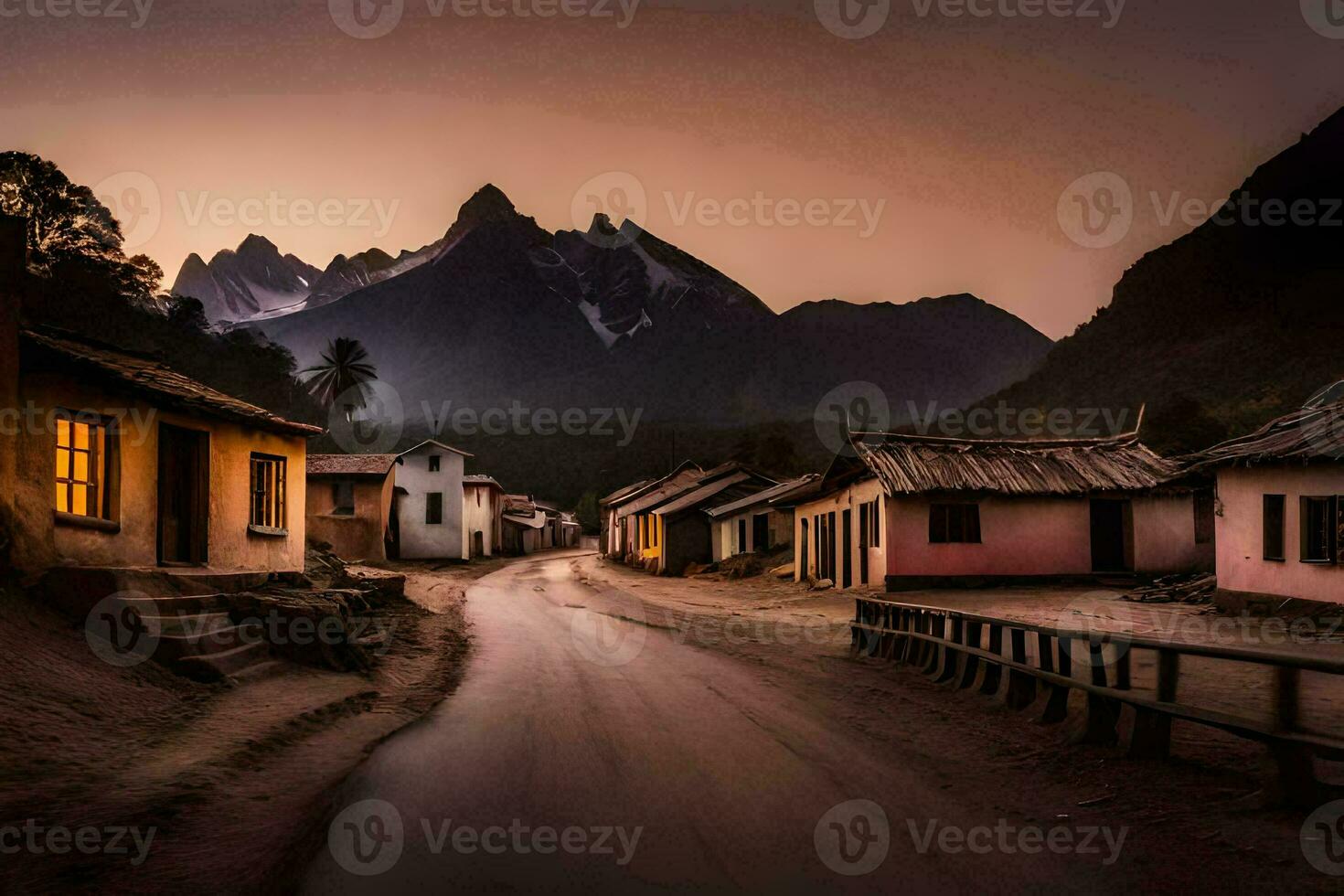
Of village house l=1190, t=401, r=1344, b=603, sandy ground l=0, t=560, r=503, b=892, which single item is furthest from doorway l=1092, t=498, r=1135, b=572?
sandy ground l=0, t=560, r=503, b=892

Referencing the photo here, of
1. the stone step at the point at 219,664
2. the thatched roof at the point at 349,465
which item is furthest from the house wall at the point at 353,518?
the stone step at the point at 219,664

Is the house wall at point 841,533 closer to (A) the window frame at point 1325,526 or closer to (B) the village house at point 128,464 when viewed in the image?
(A) the window frame at point 1325,526

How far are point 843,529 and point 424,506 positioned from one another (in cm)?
2773

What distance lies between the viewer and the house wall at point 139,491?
11547mm

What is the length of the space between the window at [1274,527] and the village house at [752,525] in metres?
23.3

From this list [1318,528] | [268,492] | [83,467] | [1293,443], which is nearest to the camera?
[83,467]

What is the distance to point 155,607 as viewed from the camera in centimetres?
1112

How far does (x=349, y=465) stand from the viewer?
41.9 metres

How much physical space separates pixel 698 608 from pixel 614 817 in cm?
1972

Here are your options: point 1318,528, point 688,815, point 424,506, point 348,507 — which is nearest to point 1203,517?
point 1318,528

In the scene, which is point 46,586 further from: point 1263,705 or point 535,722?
point 1263,705

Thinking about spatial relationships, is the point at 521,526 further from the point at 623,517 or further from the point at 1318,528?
the point at 1318,528

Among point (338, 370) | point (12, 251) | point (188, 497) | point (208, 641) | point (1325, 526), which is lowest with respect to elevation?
point (208, 641)

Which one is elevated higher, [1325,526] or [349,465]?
[349,465]
